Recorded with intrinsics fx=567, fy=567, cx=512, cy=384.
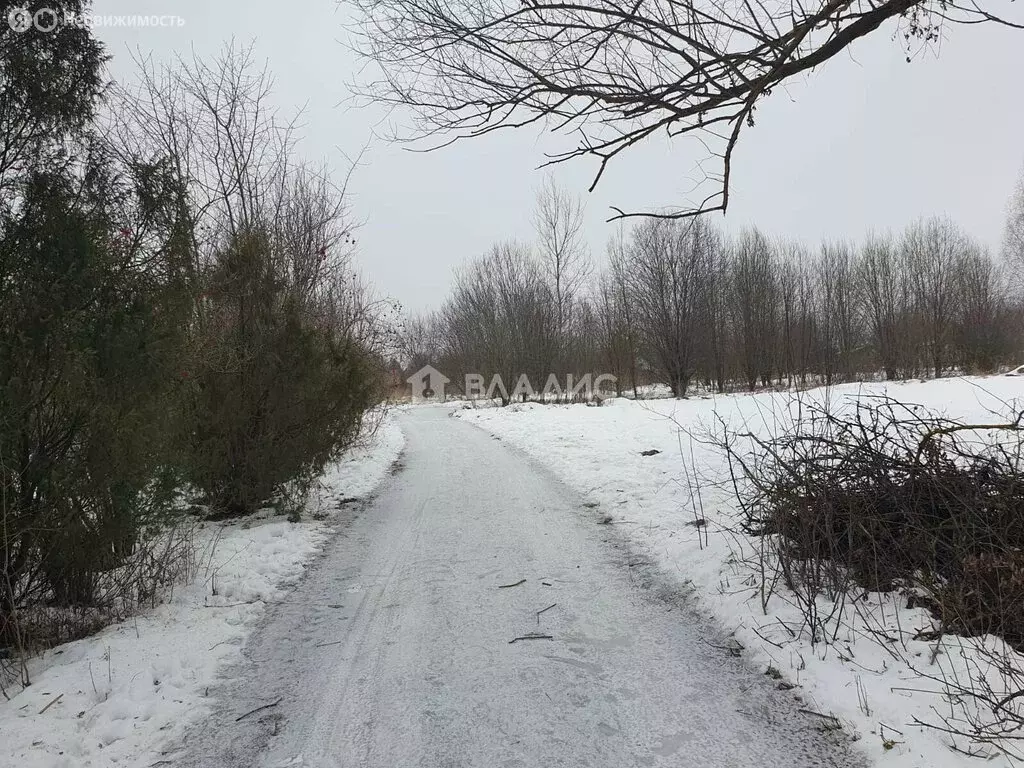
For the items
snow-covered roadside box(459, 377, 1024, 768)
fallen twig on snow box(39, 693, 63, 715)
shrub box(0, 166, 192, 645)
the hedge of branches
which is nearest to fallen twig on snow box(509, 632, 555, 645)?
snow-covered roadside box(459, 377, 1024, 768)

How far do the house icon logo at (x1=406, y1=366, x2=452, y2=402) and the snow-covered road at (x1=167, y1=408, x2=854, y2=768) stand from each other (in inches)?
1804

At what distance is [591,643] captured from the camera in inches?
142

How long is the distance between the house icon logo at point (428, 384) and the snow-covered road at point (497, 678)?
45825 millimetres

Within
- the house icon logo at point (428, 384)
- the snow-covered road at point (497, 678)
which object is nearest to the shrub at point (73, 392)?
the snow-covered road at point (497, 678)

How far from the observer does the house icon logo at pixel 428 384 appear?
51.2 m

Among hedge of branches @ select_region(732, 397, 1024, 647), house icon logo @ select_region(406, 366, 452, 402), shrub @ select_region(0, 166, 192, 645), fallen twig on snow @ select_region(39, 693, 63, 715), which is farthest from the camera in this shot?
house icon logo @ select_region(406, 366, 452, 402)

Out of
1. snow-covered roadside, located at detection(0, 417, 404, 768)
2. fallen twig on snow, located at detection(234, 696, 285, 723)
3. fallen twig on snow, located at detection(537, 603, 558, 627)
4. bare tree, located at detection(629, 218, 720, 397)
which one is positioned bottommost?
fallen twig on snow, located at detection(537, 603, 558, 627)

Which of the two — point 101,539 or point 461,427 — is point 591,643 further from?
point 461,427

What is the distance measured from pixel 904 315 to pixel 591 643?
4143cm

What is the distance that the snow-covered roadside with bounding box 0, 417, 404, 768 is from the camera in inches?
104

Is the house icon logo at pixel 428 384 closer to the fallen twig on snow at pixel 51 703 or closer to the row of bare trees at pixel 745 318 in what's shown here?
the row of bare trees at pixel 745 318

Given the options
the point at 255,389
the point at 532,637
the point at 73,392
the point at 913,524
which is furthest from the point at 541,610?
the point at 255,389

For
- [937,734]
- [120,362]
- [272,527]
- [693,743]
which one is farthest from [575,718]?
[272,527]

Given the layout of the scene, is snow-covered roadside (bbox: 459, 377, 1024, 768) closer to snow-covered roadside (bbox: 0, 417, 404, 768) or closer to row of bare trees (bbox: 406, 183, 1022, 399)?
snow-covered roadside (bbox: 0, 417, 404, 768)
